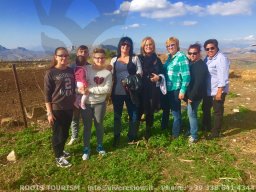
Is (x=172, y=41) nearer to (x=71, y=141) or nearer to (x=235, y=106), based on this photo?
(x=71, y=141)

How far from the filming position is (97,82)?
220 inches

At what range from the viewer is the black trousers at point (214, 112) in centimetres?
648

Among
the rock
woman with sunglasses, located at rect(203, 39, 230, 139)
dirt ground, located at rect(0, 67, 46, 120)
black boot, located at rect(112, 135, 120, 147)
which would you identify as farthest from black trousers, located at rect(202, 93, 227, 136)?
dirt ground, located at rect(0, 67, 46, 120)

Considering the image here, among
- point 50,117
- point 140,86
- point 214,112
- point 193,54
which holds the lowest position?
point 214,112

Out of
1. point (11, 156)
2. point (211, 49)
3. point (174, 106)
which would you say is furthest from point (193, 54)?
point (11, 156)

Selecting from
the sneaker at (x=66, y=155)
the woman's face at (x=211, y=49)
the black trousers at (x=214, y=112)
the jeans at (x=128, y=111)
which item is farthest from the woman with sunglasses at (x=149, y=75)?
the sneaker at (x=66, y=155)

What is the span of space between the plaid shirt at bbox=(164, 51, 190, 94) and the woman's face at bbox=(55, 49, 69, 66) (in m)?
2.18

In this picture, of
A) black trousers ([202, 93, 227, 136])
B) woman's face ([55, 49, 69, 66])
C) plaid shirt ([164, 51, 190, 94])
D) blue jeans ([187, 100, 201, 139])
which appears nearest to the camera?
woman's face ([55, 49, 69, 66])

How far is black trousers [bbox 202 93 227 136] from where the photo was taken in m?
6.48

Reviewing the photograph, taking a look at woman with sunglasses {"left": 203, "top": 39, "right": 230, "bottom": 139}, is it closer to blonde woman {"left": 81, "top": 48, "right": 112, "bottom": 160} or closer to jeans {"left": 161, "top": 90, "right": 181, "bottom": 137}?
jeans {"left": 161, "top": 90, "right": 181, "bottom": 137}

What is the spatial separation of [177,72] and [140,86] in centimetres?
89

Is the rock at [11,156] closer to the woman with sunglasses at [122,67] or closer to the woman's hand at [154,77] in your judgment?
the woman with sunglasses at [122,67]

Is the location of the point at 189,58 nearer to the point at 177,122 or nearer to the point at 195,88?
the point at 195,88

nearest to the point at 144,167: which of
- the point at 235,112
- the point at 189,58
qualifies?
the point at 189,58
